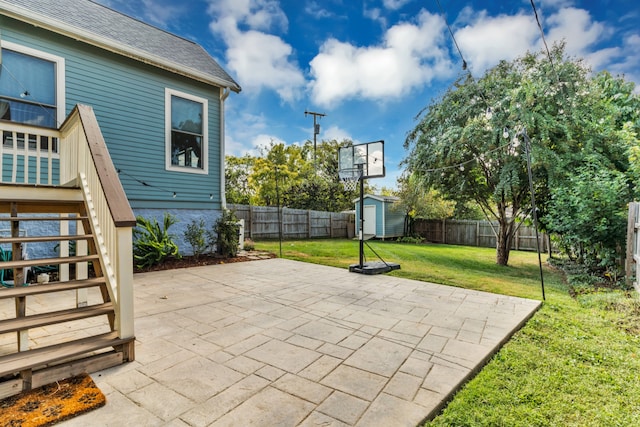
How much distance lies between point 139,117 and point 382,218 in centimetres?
1153

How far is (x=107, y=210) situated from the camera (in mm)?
2268

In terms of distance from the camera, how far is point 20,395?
5.54ft

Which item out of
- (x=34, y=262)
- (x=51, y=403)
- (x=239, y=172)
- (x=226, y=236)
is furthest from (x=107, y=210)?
(x=239, y=172)

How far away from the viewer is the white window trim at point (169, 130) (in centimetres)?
629

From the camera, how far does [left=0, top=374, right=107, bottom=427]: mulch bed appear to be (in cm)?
150

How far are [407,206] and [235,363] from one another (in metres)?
13.8

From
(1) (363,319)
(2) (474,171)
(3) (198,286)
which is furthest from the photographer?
(2) (474,171)

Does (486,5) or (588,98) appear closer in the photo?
(486,5)

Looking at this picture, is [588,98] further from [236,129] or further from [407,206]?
[236,129]

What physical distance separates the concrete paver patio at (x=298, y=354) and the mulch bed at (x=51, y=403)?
2.7 inches

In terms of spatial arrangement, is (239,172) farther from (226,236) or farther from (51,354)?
(51,354)

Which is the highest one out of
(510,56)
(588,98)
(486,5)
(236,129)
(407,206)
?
(236,129)

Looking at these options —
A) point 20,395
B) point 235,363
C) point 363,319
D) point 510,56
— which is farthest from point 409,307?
point 510,56

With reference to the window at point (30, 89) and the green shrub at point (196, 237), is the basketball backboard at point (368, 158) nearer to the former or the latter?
the green shrub at point (196, 237)
